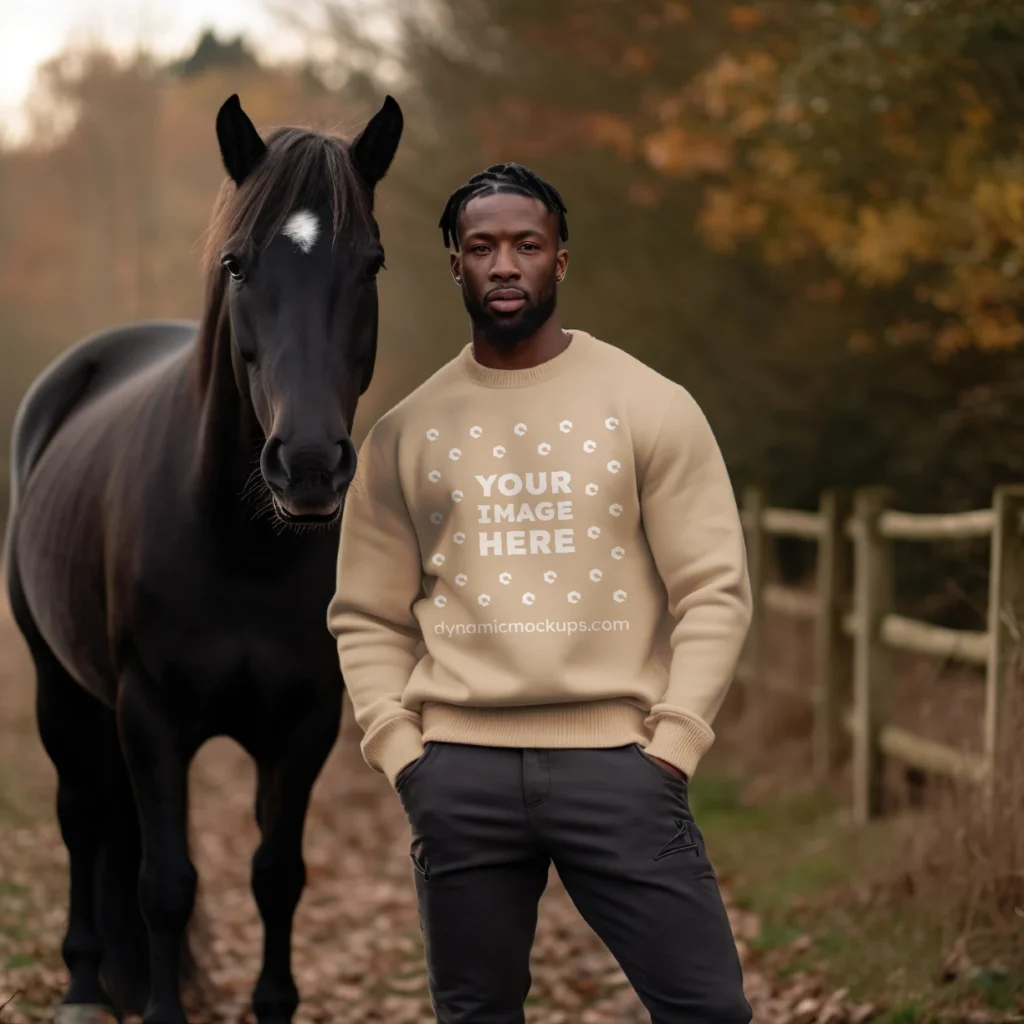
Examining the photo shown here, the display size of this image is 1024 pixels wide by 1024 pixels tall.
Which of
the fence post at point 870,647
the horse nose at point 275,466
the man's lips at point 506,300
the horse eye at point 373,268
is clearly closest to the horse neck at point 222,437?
the horse eye at point 373,268

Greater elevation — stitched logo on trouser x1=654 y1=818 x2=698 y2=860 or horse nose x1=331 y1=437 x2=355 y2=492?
horse nose x1=331 y1=437 x2=355 y2=492

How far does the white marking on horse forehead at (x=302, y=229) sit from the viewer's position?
3186mm

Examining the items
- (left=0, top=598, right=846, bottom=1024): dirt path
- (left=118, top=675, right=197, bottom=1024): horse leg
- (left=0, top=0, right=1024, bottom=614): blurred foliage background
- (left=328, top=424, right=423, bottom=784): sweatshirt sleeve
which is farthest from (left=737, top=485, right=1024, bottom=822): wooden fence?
(left=328, top=424, right=423, bottom=784): sweatshirt sleeve

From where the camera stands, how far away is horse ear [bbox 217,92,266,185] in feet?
10.9

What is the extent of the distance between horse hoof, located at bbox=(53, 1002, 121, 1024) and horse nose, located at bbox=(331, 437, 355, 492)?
8.15 ft

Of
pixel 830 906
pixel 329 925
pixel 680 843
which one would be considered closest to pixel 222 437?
pixel 680 843

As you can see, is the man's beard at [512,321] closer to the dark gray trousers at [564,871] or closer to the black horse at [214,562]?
the black horse at [214,562]

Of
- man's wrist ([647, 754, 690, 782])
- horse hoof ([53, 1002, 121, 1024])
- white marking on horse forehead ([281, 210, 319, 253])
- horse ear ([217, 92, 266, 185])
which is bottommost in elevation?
horse hoof ([53, 1002, 121, 1024])

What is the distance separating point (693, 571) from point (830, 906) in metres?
3.21

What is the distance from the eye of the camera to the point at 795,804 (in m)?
7.47

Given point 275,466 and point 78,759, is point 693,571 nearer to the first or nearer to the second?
point 275,466

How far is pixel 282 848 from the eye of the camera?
13.7 feet

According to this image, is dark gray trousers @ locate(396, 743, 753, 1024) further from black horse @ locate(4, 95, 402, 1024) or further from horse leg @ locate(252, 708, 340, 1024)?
horse leg @ locate(252, 708, 340, 1024)

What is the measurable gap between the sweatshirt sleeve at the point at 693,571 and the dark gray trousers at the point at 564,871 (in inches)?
3.5
